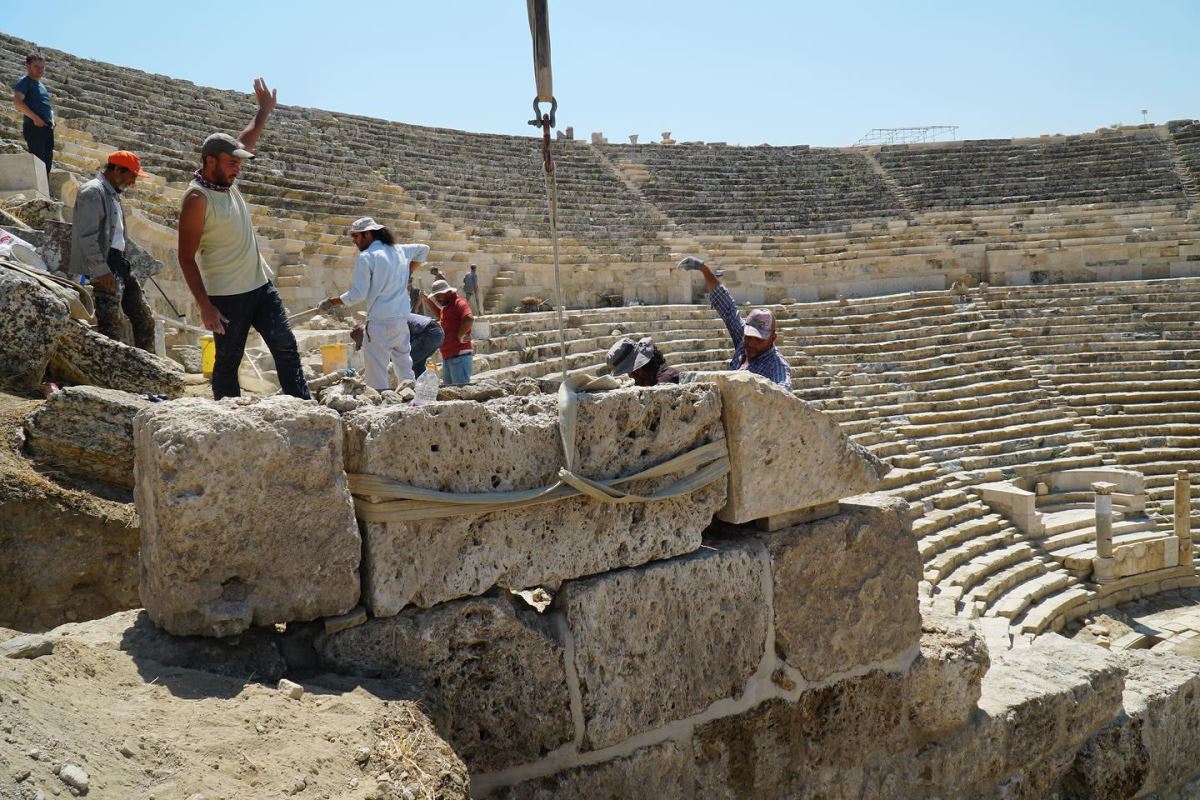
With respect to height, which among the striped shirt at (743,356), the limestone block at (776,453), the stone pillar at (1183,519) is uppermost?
the striped shirt at (743,356)

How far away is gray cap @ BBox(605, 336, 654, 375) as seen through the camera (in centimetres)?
309

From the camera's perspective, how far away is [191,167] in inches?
569

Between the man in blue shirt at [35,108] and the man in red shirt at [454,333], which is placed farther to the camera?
the man in blue shirt at [35,108]

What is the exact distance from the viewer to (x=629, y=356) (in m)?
3.11

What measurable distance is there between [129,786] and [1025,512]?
12.8m

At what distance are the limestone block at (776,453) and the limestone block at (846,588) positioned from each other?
0.35ft

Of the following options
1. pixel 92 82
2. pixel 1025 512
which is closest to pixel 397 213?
pixel 92 82

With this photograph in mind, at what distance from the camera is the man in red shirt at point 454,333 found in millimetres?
5281

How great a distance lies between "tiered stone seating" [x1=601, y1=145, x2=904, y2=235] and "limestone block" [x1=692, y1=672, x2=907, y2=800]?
1969 centimetres

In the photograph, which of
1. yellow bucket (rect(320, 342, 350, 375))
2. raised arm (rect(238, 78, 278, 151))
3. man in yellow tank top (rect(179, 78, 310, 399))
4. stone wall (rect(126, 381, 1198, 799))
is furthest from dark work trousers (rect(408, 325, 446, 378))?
stone wall (rect(126, 381, 1198, 799))

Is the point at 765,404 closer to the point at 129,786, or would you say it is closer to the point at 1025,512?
the point at 129,786

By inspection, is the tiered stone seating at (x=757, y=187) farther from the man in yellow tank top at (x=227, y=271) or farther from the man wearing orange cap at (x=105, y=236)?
the man in yellow tank top at (x=227, y=271)

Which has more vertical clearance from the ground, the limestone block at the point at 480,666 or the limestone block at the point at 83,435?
the limestone block at the point at 83,435

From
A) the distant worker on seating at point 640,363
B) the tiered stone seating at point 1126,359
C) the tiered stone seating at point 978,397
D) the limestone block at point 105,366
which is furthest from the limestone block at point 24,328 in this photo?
the tiered stone seating at point 1126,359
